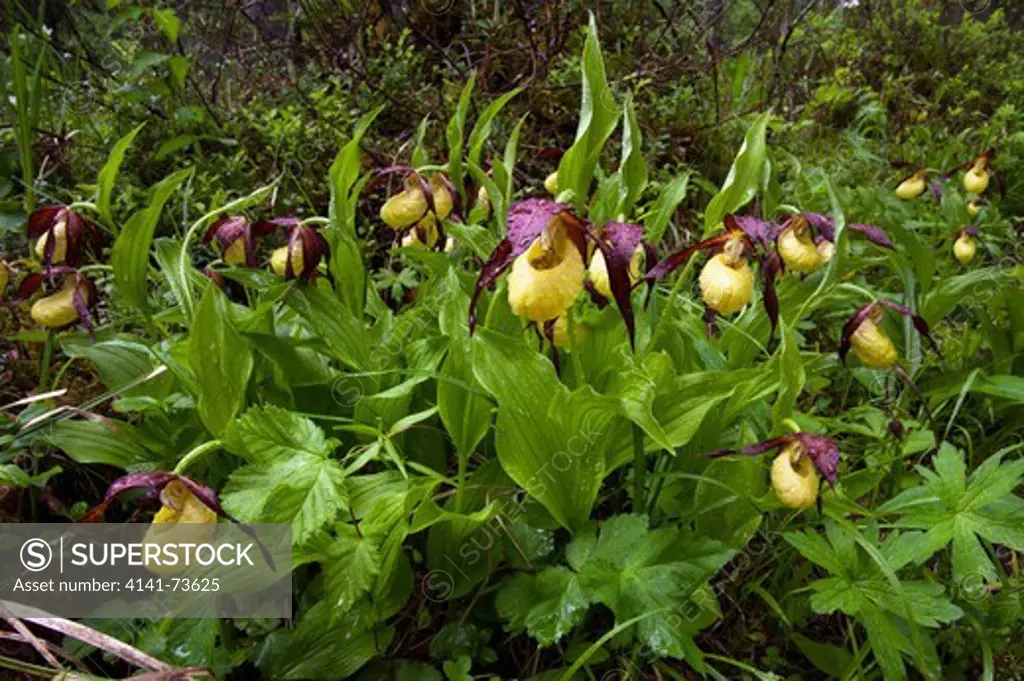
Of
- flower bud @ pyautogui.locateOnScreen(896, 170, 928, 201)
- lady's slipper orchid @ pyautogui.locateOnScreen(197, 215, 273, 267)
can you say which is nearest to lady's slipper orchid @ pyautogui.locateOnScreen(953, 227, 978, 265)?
flower bud @ pyautogui.locateOnScreen(896, 170, 928, 201)

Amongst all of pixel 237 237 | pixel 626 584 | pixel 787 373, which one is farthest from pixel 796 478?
pixel 237 237

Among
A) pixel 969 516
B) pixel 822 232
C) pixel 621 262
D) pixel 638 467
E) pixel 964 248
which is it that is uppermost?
pixel 621 262

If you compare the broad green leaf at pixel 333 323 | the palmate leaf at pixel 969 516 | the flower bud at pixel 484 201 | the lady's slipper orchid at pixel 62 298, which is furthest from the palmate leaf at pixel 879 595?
the lady's slipper orchid at pixel 62 298

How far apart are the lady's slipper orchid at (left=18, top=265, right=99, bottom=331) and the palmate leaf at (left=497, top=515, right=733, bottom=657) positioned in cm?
80

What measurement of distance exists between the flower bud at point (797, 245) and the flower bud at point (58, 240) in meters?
1.12

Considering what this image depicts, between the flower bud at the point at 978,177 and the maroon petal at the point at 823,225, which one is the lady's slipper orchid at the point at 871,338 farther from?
the flower bud at the point at 978,177

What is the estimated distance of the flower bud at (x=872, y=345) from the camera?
1113 mm

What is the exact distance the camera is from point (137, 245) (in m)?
1.13

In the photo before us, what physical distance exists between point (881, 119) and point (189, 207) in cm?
268

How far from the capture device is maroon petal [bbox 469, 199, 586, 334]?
0.82m

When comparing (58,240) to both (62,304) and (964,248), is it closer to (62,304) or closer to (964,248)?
(62,304)

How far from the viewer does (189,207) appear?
2.07 m

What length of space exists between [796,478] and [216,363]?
75 centimetres

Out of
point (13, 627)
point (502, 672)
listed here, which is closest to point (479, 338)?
point (502, 672)
